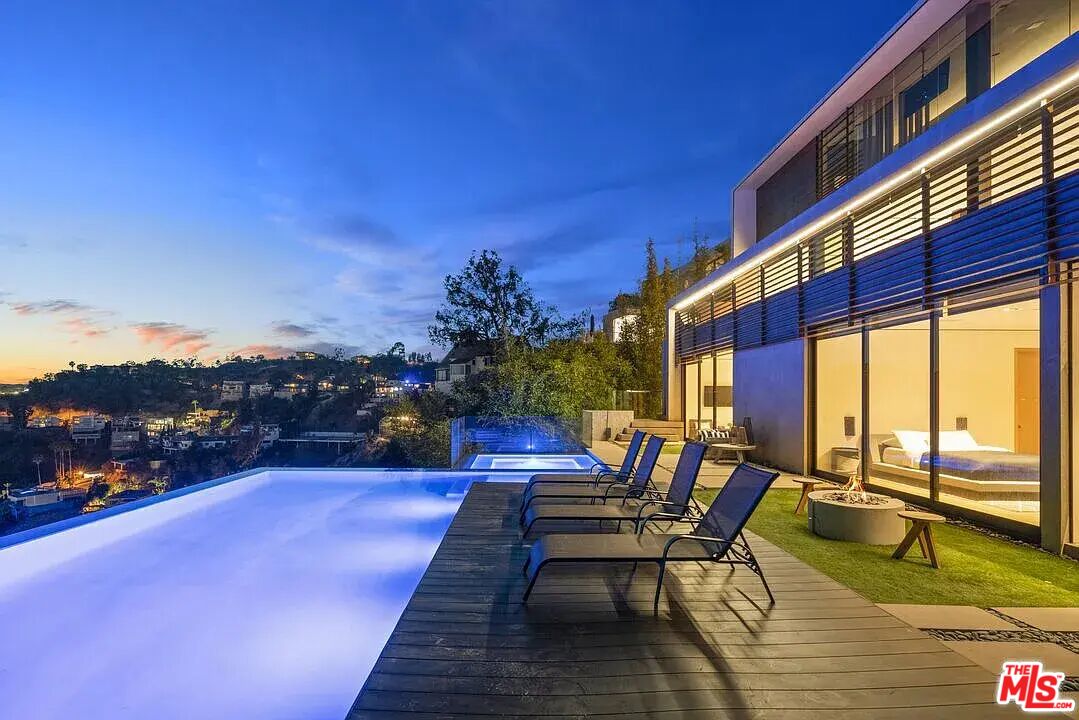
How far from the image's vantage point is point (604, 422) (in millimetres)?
17141

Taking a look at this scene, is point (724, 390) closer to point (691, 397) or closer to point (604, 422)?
point (691, 397)

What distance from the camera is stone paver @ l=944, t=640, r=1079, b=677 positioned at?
297 centimetres

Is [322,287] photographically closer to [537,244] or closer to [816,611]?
[537,244]

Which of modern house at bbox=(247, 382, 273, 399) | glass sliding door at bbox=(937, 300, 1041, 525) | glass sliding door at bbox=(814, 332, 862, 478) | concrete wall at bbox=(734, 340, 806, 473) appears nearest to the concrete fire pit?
glass sliding door at bbox=(937, 300, 1041, 525)

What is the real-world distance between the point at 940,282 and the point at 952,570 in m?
3.70

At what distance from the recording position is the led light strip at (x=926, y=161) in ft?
17.4

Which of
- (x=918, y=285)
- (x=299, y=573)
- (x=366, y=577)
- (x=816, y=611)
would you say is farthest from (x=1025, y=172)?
(x=299, y=573)

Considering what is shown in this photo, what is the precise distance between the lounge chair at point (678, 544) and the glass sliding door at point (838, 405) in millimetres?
5577

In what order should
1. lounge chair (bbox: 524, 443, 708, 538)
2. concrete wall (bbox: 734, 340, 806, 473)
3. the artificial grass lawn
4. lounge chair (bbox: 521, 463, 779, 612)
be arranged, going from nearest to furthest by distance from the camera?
1. lounge chair (bbox: 521, 463, 779, 612)
2. the artificial grass lawn
3. lounge chair (bbox: 524, 443, 708, 538)
4. concrete wall (bbox: 734, 340, 806, 473)

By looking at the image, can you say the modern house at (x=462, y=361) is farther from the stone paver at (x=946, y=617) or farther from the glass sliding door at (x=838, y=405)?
the stone paver at (x=946, y=617)

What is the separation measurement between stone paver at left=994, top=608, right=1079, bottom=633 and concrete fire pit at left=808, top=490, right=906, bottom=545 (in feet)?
5.39

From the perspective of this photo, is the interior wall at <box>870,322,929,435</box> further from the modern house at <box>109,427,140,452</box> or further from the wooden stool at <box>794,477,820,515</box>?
the modern house at <box>109,427,140,452</box>

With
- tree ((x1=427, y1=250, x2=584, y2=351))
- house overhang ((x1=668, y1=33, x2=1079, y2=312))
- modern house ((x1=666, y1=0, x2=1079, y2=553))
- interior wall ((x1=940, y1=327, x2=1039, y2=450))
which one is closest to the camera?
house overhang ((x1=668, y1=33, x2=1079, y2=312))

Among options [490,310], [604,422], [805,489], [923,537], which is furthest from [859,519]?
[490,310]
